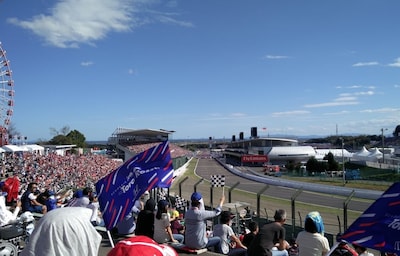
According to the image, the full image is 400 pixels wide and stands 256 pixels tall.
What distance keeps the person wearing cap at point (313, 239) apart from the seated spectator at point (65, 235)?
361cm

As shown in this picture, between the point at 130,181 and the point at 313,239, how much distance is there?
9.22 feet

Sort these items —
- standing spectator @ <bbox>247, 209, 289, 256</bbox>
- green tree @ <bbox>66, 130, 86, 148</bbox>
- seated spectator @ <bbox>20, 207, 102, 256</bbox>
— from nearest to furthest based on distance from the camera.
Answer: seated spectator @ <bbox>20, 207, 102, 256</bbox>
standing spectator @ <bbox>247, 209, 289, 256</bbox>
green tree @ <bbox>66, 130, 86, 148</bbox>

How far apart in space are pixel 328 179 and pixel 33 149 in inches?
1501

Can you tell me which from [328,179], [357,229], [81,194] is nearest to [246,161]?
[328,179]

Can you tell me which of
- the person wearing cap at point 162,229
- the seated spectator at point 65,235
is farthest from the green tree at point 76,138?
the seated spectator at point 65,235

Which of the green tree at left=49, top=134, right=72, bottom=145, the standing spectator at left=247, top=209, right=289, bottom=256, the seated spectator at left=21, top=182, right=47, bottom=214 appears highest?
the green tree at left=49, top=134, right=72, bottom=145

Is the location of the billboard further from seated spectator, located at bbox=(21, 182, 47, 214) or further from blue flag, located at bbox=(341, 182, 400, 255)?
blue flag, located at bbox=(341, 182, 400, 255)

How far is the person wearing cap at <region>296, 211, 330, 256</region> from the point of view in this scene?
5277 mm

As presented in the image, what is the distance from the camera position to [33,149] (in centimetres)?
4684

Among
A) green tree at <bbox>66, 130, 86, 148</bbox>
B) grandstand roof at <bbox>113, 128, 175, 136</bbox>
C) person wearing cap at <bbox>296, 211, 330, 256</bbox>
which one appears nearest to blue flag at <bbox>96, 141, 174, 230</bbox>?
person wearing cap at <bbox>296, 211, 330, 256</bbox>

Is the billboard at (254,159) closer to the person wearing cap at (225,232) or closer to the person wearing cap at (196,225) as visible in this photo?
the person wearing cap at (225,232)

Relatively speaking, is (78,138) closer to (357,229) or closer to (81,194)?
(81,194)

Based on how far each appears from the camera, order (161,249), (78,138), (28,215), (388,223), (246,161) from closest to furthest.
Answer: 1. (161,249)
2. (388,223)
3. (28,215)
4. (246,161)
5. (78,138)

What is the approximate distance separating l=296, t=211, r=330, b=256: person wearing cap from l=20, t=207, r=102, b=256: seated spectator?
3613mm
